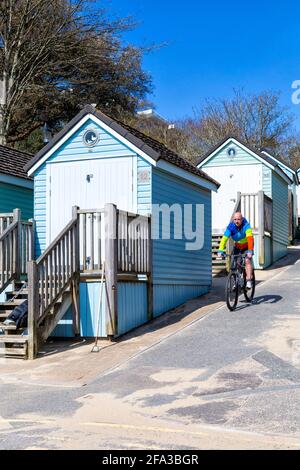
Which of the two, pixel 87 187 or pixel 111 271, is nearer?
pixel 111 271

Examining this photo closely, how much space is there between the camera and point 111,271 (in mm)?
10227

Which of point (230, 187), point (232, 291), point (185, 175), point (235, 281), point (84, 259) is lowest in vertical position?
point (232, 291)

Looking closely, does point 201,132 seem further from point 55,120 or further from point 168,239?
point 168,239

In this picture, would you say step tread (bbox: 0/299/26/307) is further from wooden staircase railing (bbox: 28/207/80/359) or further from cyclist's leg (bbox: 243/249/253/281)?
cyclist's leg (bbox: 243/249/253/281)

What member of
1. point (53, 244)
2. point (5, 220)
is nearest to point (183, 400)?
point (53, 244)

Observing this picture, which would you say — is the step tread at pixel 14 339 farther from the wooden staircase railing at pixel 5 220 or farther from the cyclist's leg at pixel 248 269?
the cyclist's leg at pixel 248 269

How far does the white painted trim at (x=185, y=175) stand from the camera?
12.4 metres

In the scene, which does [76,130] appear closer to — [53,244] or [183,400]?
[53,244]

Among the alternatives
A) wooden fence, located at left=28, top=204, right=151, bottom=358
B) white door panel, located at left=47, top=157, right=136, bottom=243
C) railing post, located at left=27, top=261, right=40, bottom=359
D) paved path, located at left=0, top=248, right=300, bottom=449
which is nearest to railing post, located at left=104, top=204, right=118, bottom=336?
wooden fence, located at left=28, top=204, right=151, bottom=358

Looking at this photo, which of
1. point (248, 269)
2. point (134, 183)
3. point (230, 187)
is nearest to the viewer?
point (248, 269)

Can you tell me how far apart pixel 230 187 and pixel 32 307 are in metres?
14.0

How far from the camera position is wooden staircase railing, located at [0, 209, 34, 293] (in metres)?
11.5

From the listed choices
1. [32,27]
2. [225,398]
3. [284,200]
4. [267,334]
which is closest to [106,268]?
[267,334]

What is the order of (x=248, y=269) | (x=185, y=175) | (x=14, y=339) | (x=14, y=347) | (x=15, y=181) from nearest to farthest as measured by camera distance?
(x=14, y=339) → (x=14, y=347) → (x=248, y=269) → (x=185, y=175) → (x=15, y=181)
